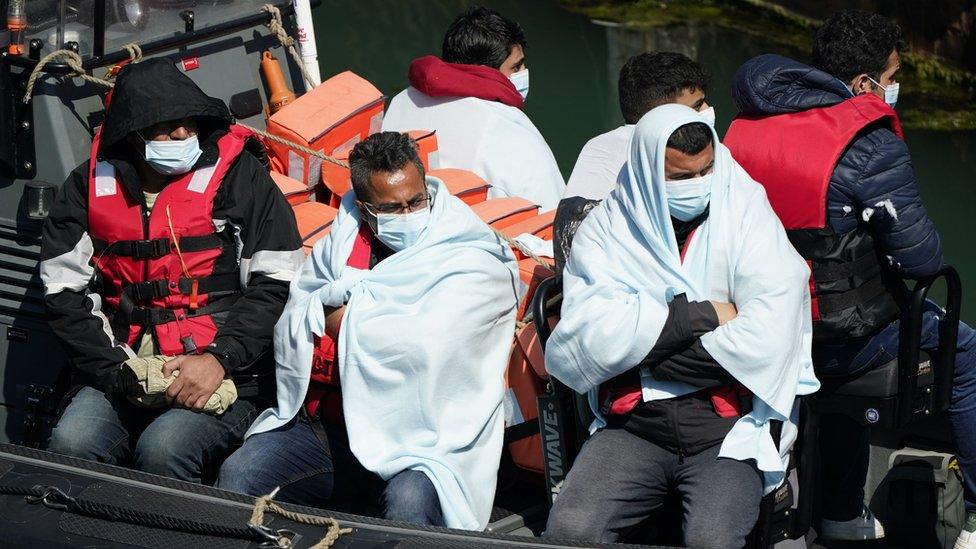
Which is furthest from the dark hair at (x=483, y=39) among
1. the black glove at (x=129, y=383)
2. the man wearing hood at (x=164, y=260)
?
the black glove at (x=129, y=383)

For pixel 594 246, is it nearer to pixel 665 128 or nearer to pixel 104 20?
pixel 665 128

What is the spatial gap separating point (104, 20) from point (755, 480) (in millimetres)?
2186

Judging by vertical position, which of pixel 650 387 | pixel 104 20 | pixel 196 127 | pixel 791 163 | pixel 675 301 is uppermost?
pixel 104 20

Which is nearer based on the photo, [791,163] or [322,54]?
[791,163]

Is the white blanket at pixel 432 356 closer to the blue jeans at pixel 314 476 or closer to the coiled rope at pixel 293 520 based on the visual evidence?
the blue jeans at pixel 314 476

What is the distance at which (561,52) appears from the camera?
10.7m

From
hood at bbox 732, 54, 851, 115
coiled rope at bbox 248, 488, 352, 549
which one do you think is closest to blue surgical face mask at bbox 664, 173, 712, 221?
hood at bbox 732, 54, 851, 115

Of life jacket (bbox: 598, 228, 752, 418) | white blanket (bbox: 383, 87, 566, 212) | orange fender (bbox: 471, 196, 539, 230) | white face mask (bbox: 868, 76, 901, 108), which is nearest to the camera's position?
life jacket (bbox: 598, 228, 752, 418)

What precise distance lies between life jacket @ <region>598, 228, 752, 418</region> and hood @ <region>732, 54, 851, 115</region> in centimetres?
50

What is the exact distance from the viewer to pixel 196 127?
Result: 320 cm

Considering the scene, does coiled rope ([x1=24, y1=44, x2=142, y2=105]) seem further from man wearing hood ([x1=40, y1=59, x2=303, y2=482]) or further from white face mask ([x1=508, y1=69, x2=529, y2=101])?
white face mask ([x1=508, y1=69, x2=529, y2=101])

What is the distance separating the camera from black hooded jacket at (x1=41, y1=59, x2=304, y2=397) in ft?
10.2

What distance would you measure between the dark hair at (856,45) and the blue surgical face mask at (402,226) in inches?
43.7

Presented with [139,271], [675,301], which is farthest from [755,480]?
[139,271]
